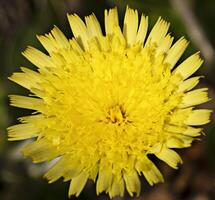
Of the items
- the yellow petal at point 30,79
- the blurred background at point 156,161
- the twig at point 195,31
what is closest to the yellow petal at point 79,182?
the yellow petal at point 30,79

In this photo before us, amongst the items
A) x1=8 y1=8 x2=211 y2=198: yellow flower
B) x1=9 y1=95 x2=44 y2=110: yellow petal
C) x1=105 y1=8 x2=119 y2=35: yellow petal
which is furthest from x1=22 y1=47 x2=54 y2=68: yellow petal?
x1=105 y1=8 x2=119 y2=35: yellow petal

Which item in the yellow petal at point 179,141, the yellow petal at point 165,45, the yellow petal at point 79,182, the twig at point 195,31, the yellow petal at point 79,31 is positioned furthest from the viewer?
the twig at point 195,31

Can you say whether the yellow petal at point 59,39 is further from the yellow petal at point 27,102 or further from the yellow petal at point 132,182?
the yellow petal at point 132,182

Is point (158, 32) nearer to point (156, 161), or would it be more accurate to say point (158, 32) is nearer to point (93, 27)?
point (93, 27)

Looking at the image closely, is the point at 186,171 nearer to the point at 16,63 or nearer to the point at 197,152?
the point at 197,152

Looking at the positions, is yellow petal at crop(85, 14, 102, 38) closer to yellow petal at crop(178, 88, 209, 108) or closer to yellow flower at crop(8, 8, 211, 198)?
yellow flower at crop(8, 8, 211, 198)

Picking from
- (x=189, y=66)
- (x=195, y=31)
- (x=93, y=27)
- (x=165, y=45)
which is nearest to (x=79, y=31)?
(x=93, y=27)
